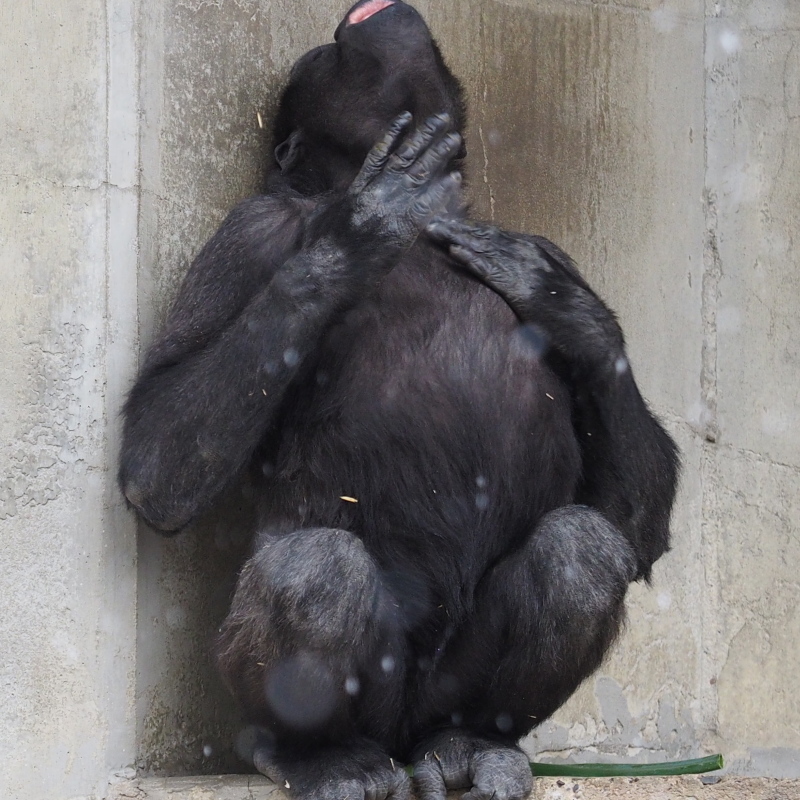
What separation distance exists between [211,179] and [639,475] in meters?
1.39

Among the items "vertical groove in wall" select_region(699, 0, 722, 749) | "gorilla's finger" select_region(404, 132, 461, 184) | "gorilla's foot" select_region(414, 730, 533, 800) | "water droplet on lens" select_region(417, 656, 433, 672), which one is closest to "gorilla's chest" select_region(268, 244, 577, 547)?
"water droplet on lens" select_region(417, 656, 433, 672)

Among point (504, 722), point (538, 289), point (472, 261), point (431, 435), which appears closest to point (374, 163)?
point (472, 261)

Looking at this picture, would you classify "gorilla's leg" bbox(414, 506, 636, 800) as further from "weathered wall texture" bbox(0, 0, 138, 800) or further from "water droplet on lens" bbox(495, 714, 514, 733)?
"weathered wall texture" bbox(0, 0, 138, 800)

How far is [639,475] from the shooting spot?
3.24 meters

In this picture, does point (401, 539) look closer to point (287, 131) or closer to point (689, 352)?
point (287, 131)

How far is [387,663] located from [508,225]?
1.87m

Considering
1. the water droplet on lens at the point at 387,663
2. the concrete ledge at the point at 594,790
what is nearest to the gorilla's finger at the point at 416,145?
the water droplet on lens at the point at 387,663

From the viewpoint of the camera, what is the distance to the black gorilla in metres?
2.71

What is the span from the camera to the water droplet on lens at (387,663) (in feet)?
9.24

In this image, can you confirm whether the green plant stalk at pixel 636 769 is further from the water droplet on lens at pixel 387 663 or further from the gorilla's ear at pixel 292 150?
the gorilla's ear at pixel 292 150

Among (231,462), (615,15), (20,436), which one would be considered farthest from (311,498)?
(615,15)

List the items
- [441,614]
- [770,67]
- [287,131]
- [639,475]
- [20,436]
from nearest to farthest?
[20,436] < [441,614] < [639,475] < [287,131] < [770,67]

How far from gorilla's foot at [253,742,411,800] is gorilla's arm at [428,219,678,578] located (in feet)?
3.02

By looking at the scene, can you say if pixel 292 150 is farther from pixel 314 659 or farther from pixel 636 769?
pixel 636 769
